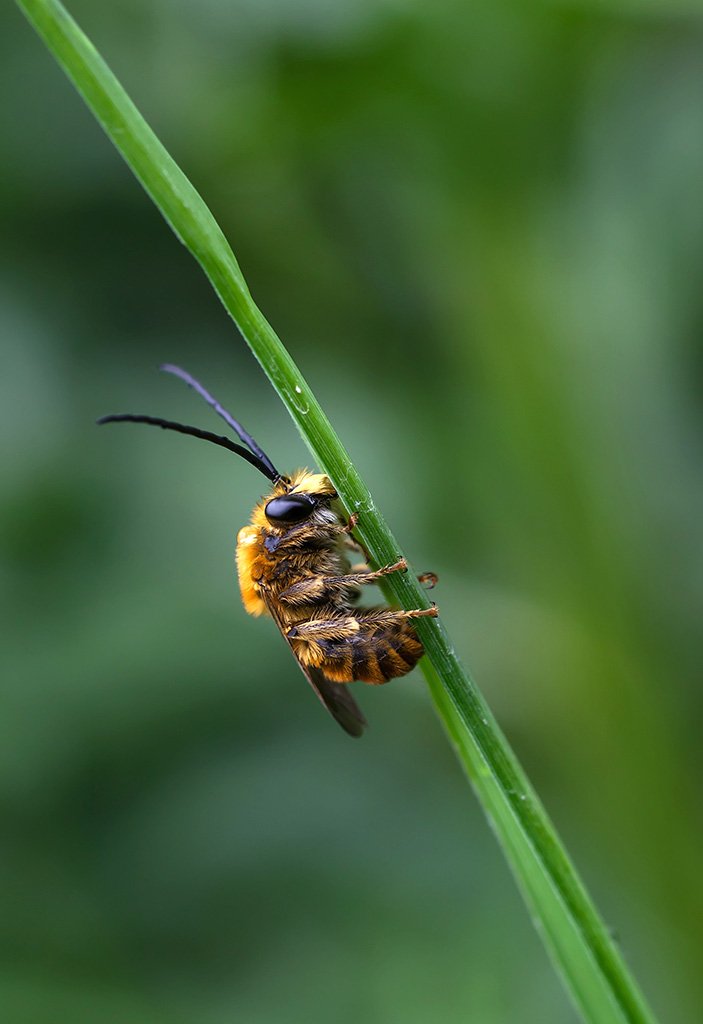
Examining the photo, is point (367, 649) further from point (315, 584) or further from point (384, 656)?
point (315, 584)

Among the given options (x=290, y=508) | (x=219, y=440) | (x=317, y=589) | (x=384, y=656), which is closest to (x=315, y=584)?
(x=317, y=589)

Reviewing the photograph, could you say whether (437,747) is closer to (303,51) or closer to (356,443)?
(356,443)

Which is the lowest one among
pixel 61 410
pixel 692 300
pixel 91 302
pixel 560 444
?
pixel 560 444

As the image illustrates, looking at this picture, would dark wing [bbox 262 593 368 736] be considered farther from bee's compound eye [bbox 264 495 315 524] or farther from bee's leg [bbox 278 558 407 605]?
bee's compound eye [bbox 264 495 315 524]

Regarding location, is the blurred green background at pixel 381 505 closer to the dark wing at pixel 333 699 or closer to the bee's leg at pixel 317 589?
the dark wing at pixel 333 699

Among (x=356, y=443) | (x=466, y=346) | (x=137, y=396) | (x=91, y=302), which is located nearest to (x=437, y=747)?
(x=356, y=443)

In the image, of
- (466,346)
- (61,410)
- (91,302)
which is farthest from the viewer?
(91,302)
